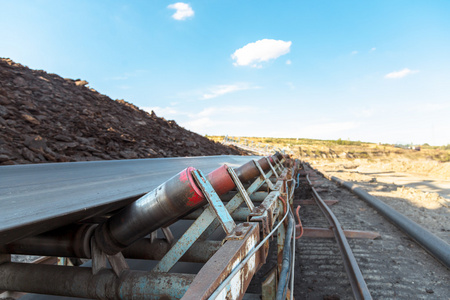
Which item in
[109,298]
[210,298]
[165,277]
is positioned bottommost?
[109,298]

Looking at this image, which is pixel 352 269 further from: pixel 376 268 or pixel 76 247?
pixel 76 247

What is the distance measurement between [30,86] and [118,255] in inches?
518

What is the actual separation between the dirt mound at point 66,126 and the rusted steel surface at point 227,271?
6.75 metres

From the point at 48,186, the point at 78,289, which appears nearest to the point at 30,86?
the point at 48,186

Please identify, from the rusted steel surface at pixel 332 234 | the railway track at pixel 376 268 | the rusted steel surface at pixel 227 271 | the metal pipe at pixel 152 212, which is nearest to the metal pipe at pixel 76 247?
→ the metal pipe at pixel 152 212

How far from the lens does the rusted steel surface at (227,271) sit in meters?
1.20

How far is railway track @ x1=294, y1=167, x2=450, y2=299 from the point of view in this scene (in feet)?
13.7

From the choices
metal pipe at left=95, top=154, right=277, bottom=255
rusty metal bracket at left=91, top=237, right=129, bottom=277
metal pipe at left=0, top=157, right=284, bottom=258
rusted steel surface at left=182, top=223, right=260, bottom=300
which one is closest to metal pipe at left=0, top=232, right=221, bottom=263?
metal pipe at left=0, top=157, right=284, bottom=258

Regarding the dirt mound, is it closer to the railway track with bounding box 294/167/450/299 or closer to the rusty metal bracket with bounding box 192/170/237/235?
the rusty metal bracket with bounding box 192/170/237/235

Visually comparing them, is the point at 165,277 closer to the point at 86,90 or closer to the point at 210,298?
the point at 210,298

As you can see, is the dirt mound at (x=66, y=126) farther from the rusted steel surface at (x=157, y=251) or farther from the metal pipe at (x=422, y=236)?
the metal pipe at (x=422, y=236)

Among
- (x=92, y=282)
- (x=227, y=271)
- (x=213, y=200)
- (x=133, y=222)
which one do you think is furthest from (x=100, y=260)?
(x=227, y=271)

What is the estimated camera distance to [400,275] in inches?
184

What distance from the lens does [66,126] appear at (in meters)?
10.1
